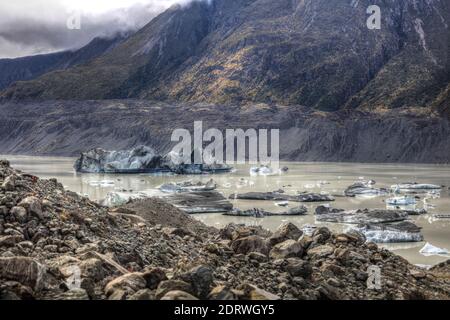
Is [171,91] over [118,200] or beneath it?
over

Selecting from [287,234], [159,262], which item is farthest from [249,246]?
[159,262]

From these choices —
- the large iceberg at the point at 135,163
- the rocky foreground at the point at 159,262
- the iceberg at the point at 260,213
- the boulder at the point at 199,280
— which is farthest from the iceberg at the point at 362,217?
the large iceberg at the point at 135,163

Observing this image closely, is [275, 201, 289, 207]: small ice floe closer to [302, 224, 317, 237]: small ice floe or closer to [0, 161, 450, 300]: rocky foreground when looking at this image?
[302, 224, 317, 237]: small ice floe

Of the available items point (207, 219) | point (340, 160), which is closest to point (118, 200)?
point (207, 219)

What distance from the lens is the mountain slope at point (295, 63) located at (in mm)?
115312

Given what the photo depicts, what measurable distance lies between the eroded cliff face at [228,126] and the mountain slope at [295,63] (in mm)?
12364

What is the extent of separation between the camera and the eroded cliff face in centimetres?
8100

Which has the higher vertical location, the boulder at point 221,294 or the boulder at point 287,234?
the boulder at point 221,294

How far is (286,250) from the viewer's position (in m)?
7.51

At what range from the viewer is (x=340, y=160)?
8194 centimetres

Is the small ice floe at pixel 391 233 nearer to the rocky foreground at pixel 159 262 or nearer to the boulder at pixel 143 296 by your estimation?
the rocky foreground at pixel 159 262

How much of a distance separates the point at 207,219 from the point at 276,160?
Answer: 67.0 m

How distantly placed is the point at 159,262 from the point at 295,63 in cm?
12442
